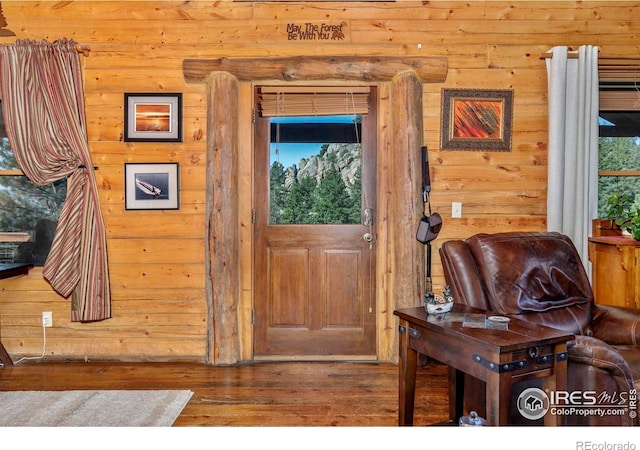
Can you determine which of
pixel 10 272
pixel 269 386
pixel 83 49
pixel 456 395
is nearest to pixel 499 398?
pixel 456 395

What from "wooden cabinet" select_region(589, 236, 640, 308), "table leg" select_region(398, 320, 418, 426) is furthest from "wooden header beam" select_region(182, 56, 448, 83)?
"table leg" select_region(398, 320, 418, 426)

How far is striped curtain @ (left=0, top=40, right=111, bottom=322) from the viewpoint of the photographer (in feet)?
10.8

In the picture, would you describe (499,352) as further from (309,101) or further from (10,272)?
(10,272)

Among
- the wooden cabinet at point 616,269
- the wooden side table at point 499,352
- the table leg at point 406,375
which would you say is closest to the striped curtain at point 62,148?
the table leg at point 406,375

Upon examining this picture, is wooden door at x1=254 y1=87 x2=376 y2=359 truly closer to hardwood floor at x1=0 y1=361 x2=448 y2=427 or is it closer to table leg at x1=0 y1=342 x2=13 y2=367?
hardwood floor at x1=0 y1=361 x2=448 y2=427

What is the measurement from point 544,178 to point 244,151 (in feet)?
7.53

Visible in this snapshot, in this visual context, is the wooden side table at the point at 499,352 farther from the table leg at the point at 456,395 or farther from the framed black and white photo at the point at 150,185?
the framed black and white photo at the point at 150,185

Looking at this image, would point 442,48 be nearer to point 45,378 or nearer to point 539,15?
point 539,15

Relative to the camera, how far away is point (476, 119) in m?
3.46

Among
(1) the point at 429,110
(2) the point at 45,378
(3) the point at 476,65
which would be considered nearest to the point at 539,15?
(3) the point at 476,65

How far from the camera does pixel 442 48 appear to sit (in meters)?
3.44

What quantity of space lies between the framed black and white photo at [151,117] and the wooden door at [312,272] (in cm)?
64

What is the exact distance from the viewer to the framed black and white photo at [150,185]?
342cm

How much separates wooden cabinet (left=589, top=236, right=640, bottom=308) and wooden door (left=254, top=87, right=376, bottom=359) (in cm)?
157
